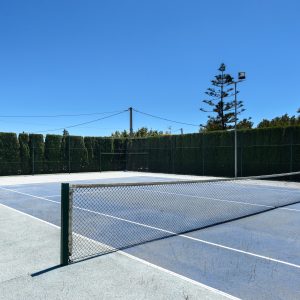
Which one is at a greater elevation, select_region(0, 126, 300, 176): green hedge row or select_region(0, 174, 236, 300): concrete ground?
select_region(0, 126, 300, 176): green hedge row

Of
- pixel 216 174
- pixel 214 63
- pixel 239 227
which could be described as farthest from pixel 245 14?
pixel 214 63

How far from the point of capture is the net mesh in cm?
664

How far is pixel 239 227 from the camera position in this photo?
8.06m

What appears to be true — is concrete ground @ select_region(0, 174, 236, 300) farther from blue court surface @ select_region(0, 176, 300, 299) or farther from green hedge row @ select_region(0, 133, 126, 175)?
green hedge row @ select_region(0, 133, 126, 175)

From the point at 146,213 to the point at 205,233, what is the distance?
105 inches

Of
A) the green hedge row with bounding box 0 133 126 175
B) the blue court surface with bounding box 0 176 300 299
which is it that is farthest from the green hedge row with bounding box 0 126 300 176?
the blue court surface with bounding box 0 176 300 299

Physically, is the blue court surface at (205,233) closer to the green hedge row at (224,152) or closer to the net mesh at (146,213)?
the net mesh at (146,213)

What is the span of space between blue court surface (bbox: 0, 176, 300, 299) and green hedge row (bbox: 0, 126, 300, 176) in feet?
30.9

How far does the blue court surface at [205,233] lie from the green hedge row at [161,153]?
9.42 meters

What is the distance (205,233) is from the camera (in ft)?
24.5

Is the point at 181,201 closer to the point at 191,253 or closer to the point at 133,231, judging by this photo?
the point at 133,231

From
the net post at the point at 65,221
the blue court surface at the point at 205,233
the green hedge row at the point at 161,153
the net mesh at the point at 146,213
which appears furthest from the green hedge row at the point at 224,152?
the net post at the point at 65,221

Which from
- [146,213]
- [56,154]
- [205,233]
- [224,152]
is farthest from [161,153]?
[205,233]

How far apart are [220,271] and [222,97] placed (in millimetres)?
41740
